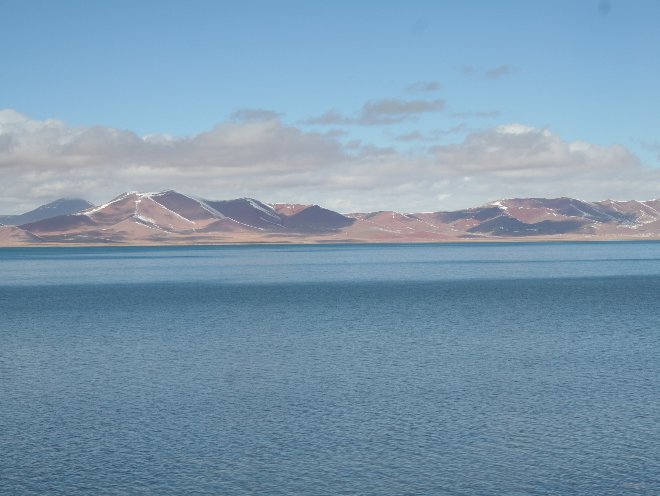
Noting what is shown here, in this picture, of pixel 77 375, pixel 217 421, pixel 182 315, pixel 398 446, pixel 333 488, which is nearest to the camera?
pixel 333 488

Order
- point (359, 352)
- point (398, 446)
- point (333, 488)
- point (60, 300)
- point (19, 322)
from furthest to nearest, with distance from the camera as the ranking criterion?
point (60, 300) → point (19, 322) → point (359, 352) → point (398, 446) → point (333, 488)

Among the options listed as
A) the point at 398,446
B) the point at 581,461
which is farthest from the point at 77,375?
the point at 581,461

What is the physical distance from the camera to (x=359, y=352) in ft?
133

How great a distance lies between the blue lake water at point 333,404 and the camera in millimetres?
20781

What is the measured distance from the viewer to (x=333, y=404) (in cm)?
2844

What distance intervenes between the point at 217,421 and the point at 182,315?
36.4m

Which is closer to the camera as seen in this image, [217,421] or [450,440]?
[450,440]

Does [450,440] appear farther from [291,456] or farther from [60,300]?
[60,300]

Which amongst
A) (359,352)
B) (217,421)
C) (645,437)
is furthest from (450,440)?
(359,352)

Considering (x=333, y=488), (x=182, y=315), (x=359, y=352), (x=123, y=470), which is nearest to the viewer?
(x=333, y=488)

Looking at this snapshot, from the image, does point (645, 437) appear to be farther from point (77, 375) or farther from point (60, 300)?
point (60, 300)

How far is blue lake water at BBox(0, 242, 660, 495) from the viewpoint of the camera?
20781 mm

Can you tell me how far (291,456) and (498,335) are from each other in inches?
1080

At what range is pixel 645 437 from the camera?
2386 cm
